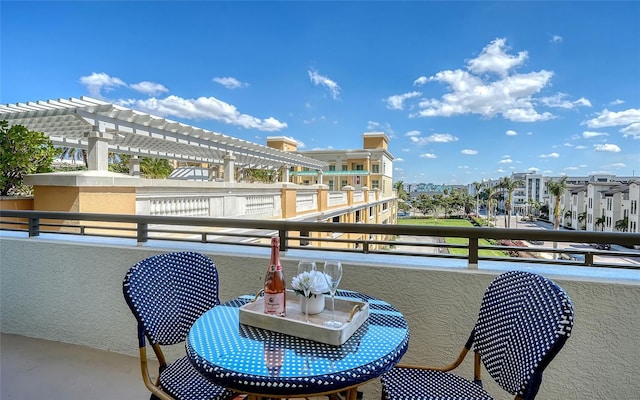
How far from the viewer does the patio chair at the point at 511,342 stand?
1248 millimetres

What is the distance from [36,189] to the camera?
3789 millimetres

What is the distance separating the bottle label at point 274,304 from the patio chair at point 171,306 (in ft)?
1.35

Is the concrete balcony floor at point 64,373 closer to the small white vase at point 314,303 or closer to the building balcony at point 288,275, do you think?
the building balcony at point 288,275

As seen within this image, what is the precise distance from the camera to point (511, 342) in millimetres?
1462

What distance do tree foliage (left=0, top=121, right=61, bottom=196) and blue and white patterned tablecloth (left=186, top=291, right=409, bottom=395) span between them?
15.0 feet

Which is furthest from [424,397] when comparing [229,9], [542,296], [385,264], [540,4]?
[229,9]

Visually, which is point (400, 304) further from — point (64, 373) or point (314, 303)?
point (64, 373)

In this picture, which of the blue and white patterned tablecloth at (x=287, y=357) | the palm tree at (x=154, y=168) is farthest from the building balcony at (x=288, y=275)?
the palm tree at (x=154, y=168)

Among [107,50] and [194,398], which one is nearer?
[194,398]

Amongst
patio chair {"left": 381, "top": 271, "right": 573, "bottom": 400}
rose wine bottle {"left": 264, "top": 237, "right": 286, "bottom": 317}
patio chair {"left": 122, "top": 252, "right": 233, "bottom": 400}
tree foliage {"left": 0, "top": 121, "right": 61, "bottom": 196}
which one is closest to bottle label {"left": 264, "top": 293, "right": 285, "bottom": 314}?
rose wine bottle {"left": 264, "top": 237, "right": 286, "bottom": 317}

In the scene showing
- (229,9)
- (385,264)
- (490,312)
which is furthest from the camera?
(229,9)

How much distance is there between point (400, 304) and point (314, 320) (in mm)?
974

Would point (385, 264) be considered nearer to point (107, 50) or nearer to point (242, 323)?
point (242, 323)

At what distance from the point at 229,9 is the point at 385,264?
7360 millimetres
